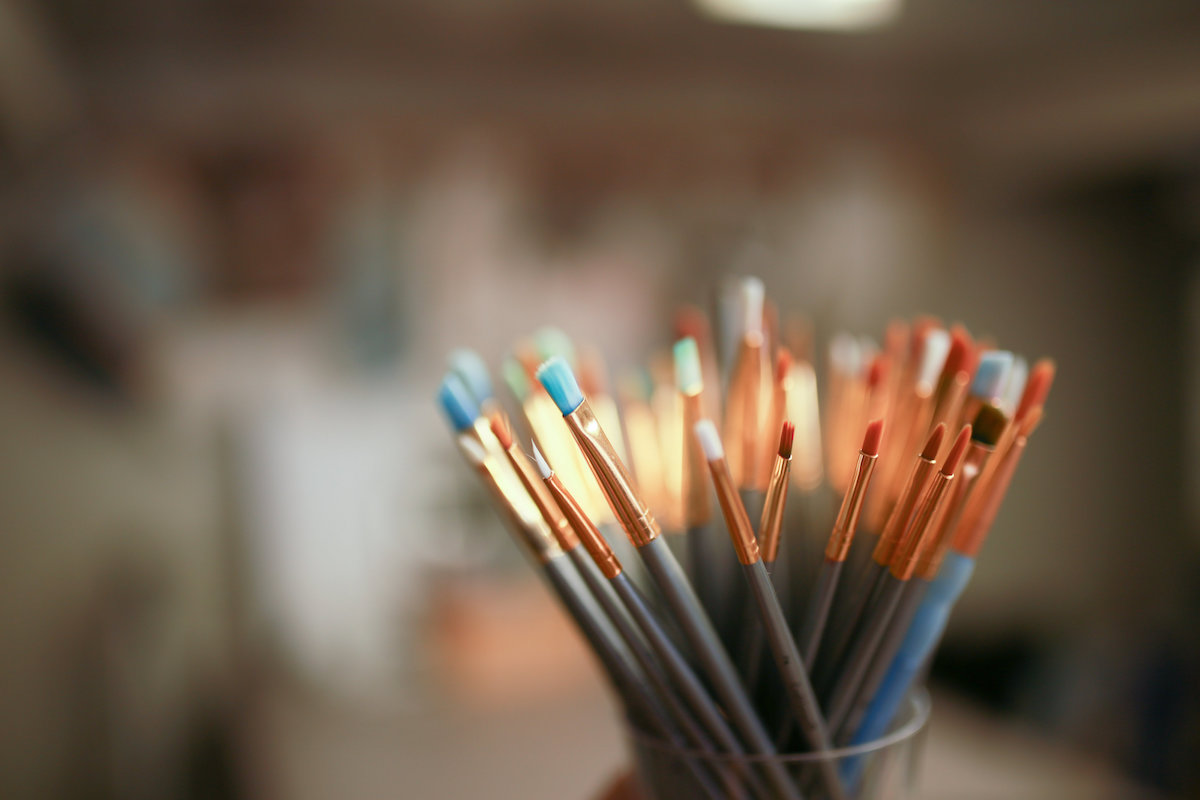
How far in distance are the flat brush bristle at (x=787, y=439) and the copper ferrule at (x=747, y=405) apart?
0.04 meters

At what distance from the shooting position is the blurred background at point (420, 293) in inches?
35.8

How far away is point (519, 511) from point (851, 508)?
0.27 feet

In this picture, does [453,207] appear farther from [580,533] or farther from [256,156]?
[580,533]

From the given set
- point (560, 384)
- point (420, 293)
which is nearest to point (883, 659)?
point (560, 384)

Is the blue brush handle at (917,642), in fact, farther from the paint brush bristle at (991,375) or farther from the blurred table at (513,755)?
the blurred table at (513,755)

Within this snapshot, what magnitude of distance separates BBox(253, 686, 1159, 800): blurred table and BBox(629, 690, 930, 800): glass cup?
562mm

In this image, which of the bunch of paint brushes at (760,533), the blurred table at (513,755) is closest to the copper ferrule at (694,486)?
the bunch of paint brushes at (760,533)

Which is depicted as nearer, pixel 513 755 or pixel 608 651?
pixel 608 651

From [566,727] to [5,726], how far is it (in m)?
0.62

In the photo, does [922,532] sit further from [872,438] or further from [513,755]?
[513,755]

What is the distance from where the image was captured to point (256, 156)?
106cm

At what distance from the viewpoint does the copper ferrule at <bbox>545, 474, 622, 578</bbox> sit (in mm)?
189

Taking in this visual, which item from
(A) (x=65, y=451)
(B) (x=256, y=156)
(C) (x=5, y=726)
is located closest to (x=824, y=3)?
(B) (x=256, y=156)

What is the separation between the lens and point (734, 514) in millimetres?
185
